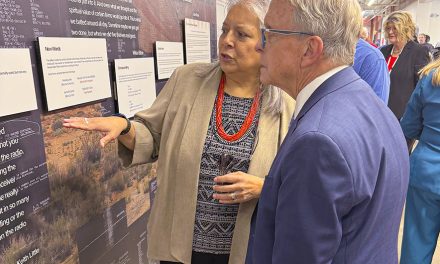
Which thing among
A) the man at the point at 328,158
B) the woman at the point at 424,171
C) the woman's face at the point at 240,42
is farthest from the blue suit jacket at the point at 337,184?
the woman at the point at 424,171

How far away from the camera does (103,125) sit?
1250mm

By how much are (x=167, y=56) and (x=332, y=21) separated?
1521 mm

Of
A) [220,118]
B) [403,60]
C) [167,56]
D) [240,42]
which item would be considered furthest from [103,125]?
[403,60]

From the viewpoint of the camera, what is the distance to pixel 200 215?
134 centimetres

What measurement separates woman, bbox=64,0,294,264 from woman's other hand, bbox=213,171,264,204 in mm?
11

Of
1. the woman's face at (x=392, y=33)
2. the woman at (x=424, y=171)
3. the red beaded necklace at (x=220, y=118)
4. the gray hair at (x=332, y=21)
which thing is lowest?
the woman at (x=424, y=171)

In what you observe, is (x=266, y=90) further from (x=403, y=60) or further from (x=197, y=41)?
(x=403, y=60)

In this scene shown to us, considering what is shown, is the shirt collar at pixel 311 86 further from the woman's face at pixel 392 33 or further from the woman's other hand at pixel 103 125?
the woman's face at pixel 392 33

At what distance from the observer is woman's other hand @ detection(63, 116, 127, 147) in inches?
46.1

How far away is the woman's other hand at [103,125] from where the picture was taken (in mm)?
1172

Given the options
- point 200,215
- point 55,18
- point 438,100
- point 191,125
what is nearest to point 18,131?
point 55,18

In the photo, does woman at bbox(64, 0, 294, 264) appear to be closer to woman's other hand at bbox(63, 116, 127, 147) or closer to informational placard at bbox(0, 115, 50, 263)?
woman's other hand at bbox(63, 116, 127, 147)

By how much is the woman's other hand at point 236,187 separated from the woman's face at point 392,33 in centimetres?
346

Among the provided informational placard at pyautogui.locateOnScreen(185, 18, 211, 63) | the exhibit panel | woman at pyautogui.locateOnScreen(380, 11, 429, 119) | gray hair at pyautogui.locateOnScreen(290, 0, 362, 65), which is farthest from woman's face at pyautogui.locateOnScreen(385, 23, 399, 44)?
gray hair at pyautogui.locateOnScreen(290, 0, 362, 65)
